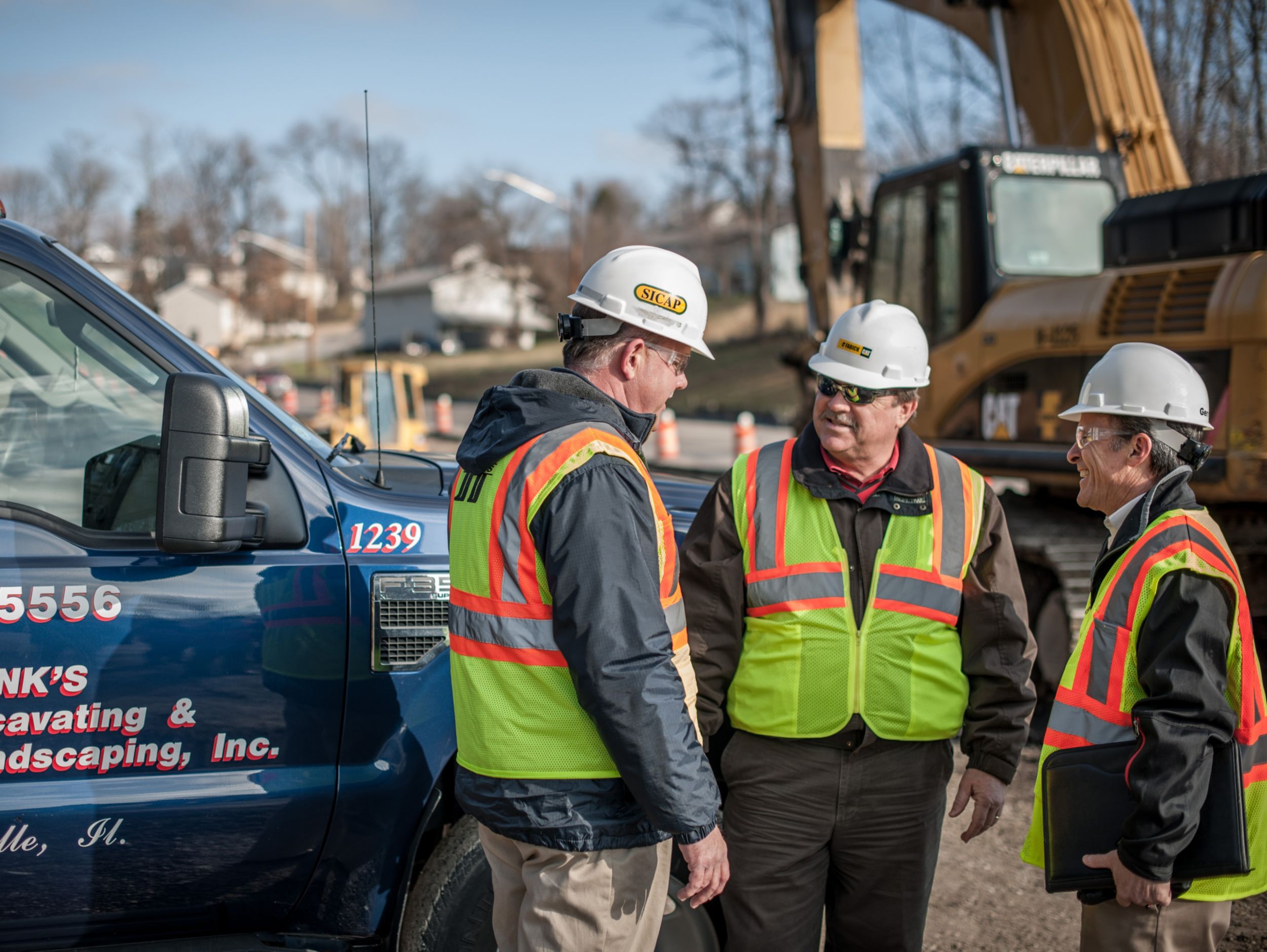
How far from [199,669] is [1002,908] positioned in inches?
115

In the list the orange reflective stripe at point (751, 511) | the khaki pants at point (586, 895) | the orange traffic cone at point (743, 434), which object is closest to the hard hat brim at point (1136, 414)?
the orange reflective stripe at point (751, 511)

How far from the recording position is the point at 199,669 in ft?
8.78

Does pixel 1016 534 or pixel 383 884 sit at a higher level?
pixel 1016 534

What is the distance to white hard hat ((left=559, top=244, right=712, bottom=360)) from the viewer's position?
2.33 metres

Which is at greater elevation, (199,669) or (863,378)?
(863,378)

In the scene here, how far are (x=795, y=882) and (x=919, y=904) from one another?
0.33 meters

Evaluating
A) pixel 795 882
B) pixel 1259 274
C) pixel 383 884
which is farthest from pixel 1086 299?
pixel 383 884

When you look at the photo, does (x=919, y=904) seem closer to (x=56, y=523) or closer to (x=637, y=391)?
(x=637, y=391)

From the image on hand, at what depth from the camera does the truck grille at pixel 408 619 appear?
2.81 metres

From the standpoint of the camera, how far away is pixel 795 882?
9.25 ft

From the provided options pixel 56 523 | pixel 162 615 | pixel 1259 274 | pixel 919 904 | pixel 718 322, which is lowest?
pixel 919 904

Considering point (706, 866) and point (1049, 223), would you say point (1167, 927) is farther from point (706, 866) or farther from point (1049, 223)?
point (1049, 223)

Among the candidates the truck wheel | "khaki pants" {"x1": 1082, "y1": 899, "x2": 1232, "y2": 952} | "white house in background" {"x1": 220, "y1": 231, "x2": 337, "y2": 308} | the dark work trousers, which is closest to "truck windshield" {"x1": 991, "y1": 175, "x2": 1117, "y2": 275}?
the dark work trousers

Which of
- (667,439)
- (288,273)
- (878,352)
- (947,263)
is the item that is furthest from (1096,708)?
(288,273)
